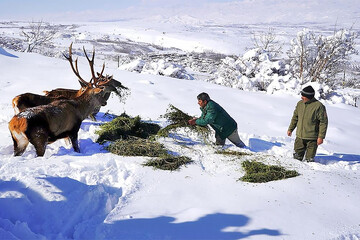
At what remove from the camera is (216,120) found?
19.2ft

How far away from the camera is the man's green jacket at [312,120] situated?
5355mm

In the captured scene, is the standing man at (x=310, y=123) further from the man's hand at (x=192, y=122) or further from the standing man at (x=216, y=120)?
the man's hand at (x=192, y=122)

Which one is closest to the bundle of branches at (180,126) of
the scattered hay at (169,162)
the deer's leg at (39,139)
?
the scattered hay at (169,162)

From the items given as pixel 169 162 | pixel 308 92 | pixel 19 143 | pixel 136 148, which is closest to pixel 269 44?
pixel 308 92

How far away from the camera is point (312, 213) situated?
328cm

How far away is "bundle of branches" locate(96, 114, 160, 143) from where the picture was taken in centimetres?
571

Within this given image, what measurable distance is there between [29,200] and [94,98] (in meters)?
3.15

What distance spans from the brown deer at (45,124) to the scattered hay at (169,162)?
5.10 ft

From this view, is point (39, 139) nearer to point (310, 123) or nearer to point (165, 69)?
point (310, 123)

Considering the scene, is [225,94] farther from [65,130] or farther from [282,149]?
[65,130]

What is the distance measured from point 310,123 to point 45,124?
4.33m

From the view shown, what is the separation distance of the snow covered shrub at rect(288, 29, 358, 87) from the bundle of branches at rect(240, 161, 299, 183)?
57.2ft

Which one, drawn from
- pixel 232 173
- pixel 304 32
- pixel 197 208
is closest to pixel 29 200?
pixel 197 208

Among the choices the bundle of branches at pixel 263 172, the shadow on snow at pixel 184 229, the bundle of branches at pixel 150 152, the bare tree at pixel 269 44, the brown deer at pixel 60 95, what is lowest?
the shadow on snow at pixel 184 229
